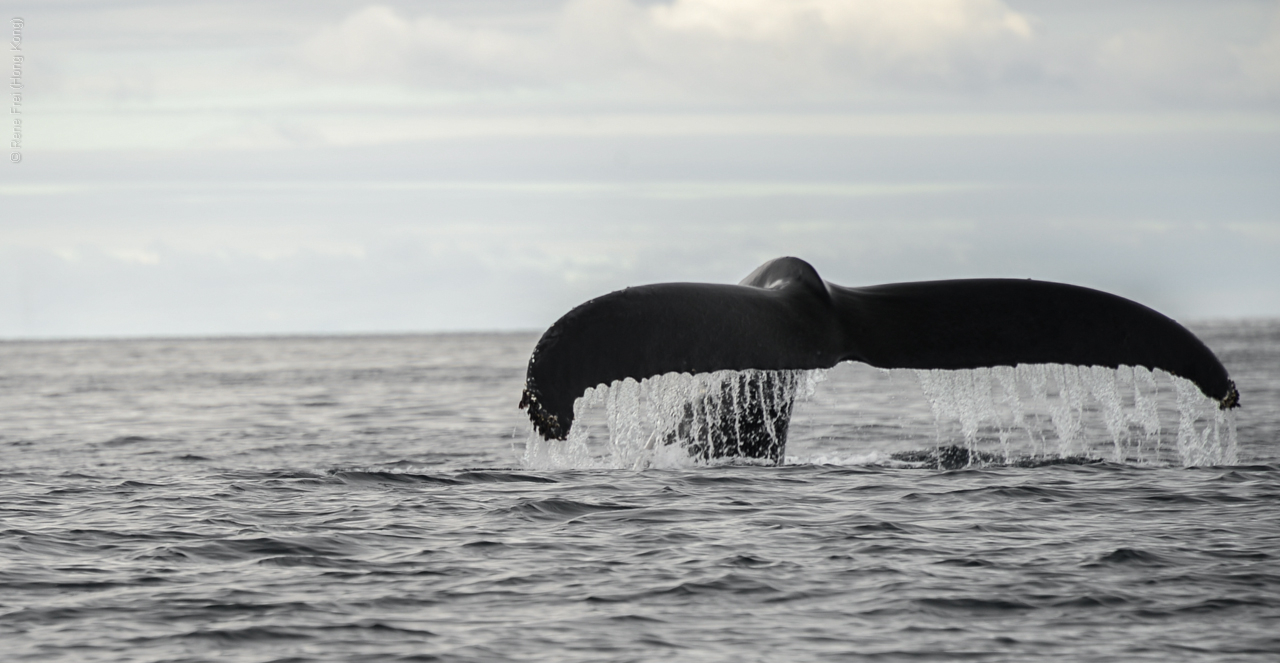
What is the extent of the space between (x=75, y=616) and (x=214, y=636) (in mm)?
838

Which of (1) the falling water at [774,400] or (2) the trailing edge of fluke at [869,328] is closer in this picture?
(2) the trailing edge of fluke at [869,328]

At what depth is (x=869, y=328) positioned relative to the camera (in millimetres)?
7215

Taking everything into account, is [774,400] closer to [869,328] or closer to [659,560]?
[869,328]

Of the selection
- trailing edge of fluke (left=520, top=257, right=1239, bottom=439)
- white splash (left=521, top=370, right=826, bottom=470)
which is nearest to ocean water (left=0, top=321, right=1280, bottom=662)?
white splash (left=521, top=370, right=826, bottom=470)

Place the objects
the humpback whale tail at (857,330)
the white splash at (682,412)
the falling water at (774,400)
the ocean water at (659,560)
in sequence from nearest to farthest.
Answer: the ocean water at (659,560) → the humpback whale tail at (857,330) → the falling water at (774,400) → the white splash at (682,412)

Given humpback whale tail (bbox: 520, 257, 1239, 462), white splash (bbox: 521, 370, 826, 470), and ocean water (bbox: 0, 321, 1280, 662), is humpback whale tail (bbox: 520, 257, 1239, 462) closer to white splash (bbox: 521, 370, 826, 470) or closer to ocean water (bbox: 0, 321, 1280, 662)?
ocean water (bbox: 0, 321, 1280, 662)

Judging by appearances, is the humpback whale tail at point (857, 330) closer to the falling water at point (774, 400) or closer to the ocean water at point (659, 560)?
the falling water at point (774, 400)

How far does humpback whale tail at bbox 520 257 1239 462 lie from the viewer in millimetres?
6438

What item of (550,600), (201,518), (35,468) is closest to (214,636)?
(550,600)

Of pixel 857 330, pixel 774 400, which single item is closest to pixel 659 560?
pixel 857 330

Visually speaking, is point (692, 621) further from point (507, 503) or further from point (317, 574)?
point (507, 503)

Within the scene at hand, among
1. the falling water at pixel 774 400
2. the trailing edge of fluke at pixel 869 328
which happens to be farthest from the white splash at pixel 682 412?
the trailing edge of fluke at pixel 869 328

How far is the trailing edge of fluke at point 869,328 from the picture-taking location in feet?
21.3

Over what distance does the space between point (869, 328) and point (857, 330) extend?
80 mm
